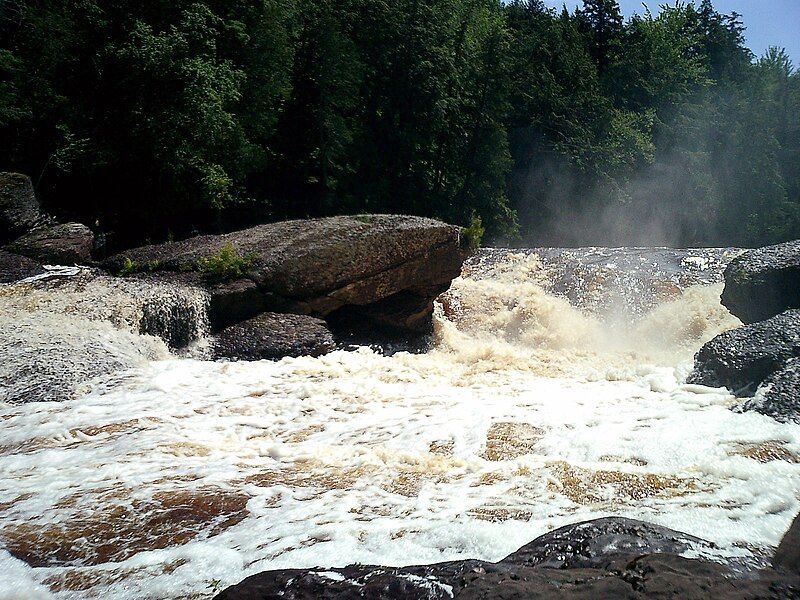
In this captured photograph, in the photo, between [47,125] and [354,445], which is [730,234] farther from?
[354,445]

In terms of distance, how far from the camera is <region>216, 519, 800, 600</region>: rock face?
186 cm

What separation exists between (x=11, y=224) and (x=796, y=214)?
97.5 ft

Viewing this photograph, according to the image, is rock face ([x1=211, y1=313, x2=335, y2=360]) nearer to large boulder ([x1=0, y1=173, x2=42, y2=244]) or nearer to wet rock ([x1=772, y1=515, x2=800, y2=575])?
large boulder ([x1=0, y1=173, x2=42, y2=244])

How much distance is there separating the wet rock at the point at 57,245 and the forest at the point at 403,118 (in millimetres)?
3080

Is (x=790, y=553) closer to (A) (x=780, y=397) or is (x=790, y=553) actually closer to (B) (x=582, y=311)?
(A) (x=780, y=397)

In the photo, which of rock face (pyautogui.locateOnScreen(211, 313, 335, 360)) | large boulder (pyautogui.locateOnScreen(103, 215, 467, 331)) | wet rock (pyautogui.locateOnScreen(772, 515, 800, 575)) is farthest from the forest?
wet rock (pyautogui.locateOnScreen(772, 515, 800, 575))

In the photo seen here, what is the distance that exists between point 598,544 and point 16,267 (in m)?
9.11

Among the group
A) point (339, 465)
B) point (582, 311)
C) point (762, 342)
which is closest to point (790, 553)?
point (339, 465)

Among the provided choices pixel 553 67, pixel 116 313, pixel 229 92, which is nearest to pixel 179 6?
pixel 229 92

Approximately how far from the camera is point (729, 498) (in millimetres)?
3348

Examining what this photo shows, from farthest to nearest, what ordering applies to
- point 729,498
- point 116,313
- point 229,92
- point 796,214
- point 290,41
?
point 796,214 < point 290,41 < point 229,92 < point 116,313 < point 729,498

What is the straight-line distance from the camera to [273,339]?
25.5 feet

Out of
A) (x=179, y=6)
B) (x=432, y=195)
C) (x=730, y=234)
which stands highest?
(x=179, y=6)

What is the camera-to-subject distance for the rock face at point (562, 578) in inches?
73.4
